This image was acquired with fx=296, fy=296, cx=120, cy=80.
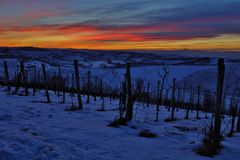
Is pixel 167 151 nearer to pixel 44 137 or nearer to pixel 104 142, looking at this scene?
pixel 104 142

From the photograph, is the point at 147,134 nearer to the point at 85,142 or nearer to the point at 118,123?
the point at 118,123

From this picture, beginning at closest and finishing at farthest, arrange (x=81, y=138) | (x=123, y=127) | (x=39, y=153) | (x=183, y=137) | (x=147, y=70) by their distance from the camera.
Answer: (x=39, y=153), (x=81, y=138), (x=183, y=137), (x=123, y=127), (x=147, y=70)

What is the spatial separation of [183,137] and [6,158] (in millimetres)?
4596

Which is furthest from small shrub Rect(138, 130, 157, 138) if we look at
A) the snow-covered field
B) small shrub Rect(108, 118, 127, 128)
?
small shrub Rect(108, 118, 127, 128)

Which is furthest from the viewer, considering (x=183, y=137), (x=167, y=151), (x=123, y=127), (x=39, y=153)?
(x=123, y=127)

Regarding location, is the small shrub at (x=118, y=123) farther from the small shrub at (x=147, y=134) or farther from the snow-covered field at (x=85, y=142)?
the small shrub at (x=147, y=134)

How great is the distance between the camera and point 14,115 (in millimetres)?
8453

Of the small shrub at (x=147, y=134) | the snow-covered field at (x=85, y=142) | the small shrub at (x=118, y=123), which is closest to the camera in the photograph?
the snow-covered field at (x=85, y=142)

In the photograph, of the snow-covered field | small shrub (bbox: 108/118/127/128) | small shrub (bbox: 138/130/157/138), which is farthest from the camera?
small shrub (bbox: 108/118/127/128)

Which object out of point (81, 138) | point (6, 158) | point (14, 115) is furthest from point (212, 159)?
point (14, 115)

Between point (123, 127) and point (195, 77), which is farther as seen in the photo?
point (195, 77)

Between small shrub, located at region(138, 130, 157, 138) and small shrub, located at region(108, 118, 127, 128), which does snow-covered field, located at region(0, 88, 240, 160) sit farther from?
small shrub, located at region(108, 118, 127, 128)

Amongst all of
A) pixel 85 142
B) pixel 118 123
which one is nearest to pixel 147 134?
pixel 118 123

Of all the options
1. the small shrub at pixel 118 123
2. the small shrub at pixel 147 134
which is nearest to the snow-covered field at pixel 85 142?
the small shrub at pixel 147 134
